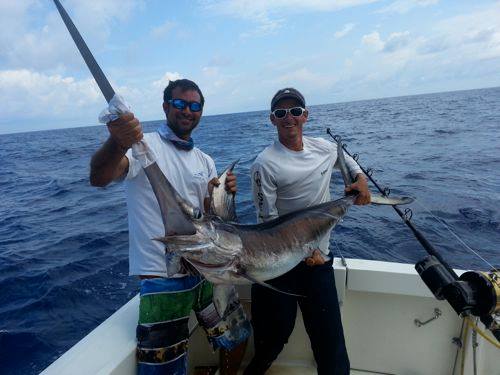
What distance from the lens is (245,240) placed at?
73.7 inches

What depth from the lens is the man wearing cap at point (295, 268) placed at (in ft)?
7.86

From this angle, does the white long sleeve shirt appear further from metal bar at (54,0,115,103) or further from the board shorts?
metal bar at (54,0,115,103)

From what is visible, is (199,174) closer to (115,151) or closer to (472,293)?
(115,151)

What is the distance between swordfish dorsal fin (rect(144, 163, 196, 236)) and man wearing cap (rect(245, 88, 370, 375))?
Result: 102 centimetres

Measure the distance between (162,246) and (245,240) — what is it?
2.04 feet

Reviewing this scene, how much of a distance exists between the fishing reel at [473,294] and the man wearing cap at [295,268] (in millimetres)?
897

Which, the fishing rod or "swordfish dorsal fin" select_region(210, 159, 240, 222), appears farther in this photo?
"swordfish dorsal fin" select_region(210, 159, 240, 222)

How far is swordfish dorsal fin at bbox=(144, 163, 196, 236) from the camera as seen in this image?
1.48 metres

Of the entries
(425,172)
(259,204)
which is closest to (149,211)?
(259,204)

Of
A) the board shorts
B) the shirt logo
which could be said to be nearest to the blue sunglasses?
the shirt logo

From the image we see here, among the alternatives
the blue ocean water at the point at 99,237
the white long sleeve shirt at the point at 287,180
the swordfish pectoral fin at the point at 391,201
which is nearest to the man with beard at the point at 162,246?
the white long sleeve shirt at the point at 287,180

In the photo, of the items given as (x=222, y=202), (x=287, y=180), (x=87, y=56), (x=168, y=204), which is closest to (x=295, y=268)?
(x=287, y=180)

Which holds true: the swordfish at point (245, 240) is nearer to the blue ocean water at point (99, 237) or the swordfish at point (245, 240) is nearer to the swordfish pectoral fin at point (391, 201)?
the swordfish pectoral fin at point (391, 201)

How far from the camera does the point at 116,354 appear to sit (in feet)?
6.39
